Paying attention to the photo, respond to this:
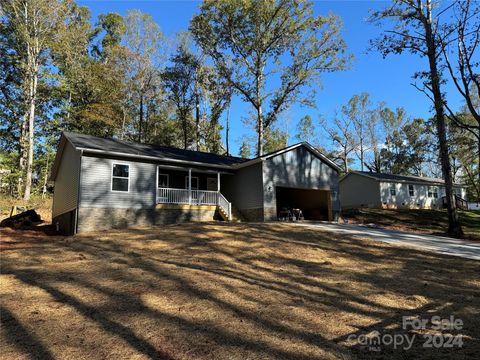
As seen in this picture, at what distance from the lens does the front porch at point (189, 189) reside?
18.1 metres

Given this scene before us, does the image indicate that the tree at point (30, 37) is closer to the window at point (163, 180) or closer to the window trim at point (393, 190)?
the window at point (163, 180)

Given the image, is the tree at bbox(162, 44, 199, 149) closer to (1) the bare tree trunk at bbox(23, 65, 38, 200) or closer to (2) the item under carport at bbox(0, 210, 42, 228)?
(1) the bare tree trunk at bbox(23, 65, 38, 200)

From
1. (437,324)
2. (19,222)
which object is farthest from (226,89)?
(437,324)

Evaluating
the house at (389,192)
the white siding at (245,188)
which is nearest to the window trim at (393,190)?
the house at (389,192)

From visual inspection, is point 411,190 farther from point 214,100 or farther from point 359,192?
point 214,100

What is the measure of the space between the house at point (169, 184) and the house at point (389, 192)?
508 inches

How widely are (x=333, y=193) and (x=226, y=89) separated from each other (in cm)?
1697

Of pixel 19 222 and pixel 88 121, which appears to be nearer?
pixel 19 222

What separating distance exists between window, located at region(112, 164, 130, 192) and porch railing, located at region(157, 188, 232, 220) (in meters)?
1.75

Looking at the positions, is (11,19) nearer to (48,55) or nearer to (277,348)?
(48,55)

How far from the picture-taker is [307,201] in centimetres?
2405

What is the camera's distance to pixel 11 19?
1067 inches

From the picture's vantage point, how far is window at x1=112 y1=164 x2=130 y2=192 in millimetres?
16312

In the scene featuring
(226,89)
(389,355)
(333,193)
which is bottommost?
(389,355)
